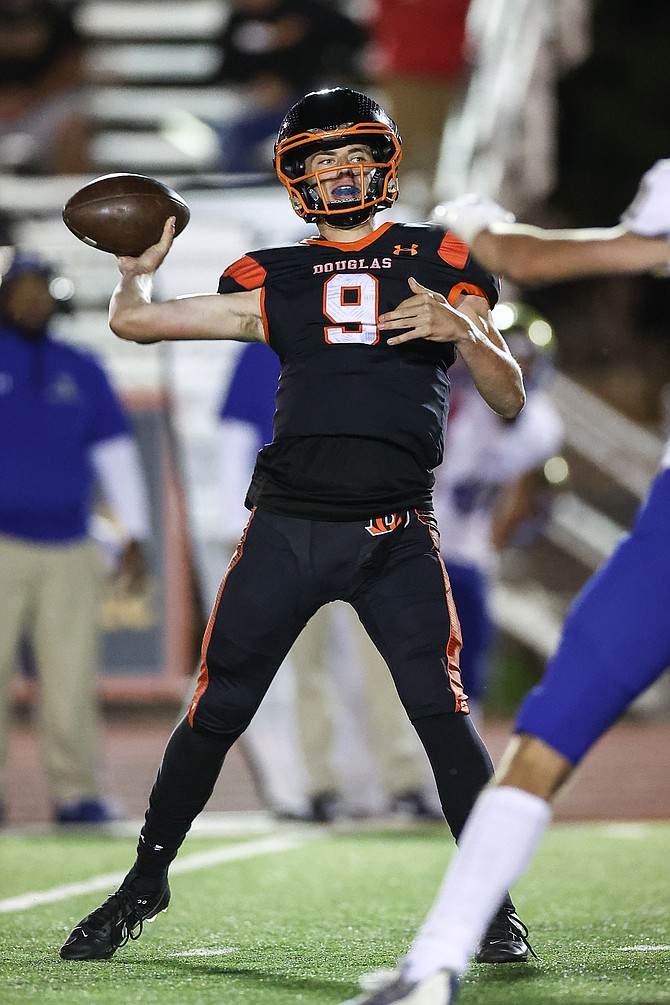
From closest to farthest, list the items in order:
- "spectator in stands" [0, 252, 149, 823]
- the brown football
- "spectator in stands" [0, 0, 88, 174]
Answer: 1. the brown football
2. "spectator in stands" [0, 252, 149, 823]
3. "spectator in stands" [0, 0, 88, 174]

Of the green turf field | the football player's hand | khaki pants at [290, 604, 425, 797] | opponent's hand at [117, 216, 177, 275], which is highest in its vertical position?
the football player's hand

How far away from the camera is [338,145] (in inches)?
139

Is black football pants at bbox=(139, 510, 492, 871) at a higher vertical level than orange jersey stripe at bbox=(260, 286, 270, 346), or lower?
lower

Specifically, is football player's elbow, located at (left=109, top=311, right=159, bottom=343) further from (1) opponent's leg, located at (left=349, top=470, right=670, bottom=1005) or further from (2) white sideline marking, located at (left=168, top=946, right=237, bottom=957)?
(2) white sideline marking, located at (left=168, top=946, right=237, bottom=957)

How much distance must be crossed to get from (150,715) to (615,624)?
728cm

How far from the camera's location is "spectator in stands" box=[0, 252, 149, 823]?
21.3 feet

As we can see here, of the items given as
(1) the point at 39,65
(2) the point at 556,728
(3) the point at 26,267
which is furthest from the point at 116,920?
(1) the point at 39,65

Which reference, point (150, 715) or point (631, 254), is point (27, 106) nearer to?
point (150, 715)

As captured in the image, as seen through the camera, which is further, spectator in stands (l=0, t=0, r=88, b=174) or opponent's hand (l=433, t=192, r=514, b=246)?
spectator in stands (l=0, t=0, r=88, b=174)

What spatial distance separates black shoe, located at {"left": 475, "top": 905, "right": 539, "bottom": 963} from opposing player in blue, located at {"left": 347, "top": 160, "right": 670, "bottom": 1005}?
1.92 feet

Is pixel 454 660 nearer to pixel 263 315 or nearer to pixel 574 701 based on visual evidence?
pixel 574 701

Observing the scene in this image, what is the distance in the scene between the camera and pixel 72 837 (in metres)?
6.00

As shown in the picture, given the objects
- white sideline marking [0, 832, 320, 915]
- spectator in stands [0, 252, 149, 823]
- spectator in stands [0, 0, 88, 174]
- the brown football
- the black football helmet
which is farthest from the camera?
spectator in stands [0, 0, 88, 174]

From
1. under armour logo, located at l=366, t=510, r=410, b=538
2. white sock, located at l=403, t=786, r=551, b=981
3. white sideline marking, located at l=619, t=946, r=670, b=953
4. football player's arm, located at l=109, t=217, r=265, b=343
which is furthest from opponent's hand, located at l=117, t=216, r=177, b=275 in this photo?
white sideline marking, located at l=619, t=946, r=670, b=953
